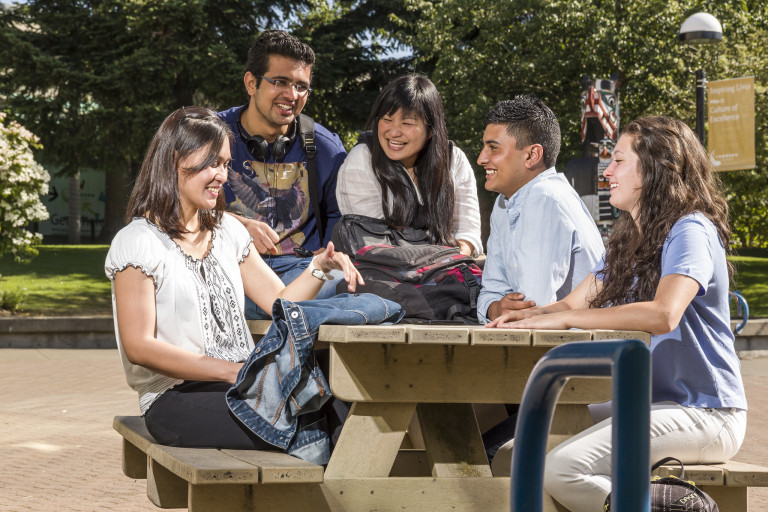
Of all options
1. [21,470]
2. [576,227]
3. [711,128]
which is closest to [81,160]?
[711,128]

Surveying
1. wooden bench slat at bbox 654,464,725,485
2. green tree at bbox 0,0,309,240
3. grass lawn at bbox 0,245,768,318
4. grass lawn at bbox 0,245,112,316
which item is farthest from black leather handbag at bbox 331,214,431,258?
green tree at bbox 0,0,309,240

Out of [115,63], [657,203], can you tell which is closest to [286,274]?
[657,203]

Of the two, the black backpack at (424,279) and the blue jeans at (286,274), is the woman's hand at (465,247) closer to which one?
the black backpack at (424,279)

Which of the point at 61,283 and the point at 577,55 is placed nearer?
the point at 61,283

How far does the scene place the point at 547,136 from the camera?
4211 mm

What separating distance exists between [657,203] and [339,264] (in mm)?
1130

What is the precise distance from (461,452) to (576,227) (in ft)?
3.52

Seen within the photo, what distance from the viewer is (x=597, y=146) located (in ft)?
39.7

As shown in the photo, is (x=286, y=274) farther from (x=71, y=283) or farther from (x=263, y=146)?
(x=71, y=283)

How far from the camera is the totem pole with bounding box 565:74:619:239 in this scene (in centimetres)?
1172

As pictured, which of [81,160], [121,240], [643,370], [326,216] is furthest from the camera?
[81,160]

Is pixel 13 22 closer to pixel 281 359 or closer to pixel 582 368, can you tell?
pixel 281 359

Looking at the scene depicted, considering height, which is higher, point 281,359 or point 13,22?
point 13,22

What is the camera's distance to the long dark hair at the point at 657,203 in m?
3.40
